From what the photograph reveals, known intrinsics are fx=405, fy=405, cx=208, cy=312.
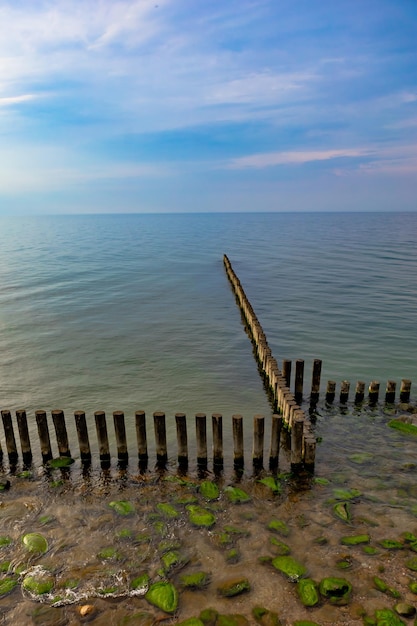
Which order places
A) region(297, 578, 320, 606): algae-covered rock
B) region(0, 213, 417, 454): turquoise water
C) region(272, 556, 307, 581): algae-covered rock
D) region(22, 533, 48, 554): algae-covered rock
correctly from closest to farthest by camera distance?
1. region(297, 578, 320, 606): algae-covered rock
2. region(272, 556, 307, 581): algae-covered rock
3. region(22, 533, 48, 554): algae-covered rock
4. region(0, 213, 417, 454): turquoise water

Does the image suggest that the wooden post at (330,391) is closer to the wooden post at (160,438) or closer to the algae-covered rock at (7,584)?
the wooden post at (160,438)

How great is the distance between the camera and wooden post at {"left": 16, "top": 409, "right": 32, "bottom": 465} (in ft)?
37.0

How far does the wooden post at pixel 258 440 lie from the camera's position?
35.5 feet

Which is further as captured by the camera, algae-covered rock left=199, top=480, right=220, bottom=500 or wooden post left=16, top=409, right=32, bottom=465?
wooden post left=16, top=409, right=32, bottom=465

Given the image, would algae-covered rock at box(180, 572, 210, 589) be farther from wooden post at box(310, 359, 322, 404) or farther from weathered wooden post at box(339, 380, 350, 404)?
weathered wooden post at box(339, 380, 350, 404)

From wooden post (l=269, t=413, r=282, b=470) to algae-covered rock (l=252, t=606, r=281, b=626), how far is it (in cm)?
434

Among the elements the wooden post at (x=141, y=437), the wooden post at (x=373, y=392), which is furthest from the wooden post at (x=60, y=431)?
the wooden post at (x=373, y=392)

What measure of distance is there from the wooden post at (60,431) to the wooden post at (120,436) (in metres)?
1.45

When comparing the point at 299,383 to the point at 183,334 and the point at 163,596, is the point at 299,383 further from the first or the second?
the point at 183,334

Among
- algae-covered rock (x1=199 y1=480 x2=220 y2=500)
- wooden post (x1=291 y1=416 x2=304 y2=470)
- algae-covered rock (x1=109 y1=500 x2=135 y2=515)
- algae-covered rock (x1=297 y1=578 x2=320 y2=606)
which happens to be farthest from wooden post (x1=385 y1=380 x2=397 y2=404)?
algae-covered rock (x1=109 y1=500 x2=135 y2=515)

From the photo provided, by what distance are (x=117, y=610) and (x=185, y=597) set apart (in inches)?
49.5

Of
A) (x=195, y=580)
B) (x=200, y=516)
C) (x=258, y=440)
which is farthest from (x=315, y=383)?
(x=195, y=580)

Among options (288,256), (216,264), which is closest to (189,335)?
(216,264)

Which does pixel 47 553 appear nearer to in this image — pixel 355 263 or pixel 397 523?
pixel 397 523
